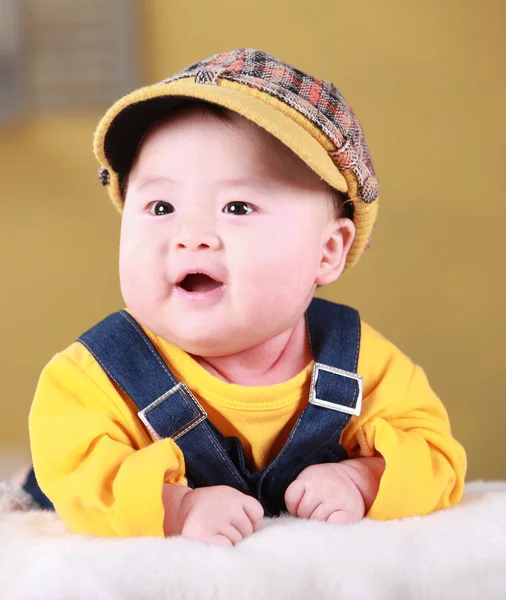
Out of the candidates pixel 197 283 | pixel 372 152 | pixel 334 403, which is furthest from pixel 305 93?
pixel 372 152

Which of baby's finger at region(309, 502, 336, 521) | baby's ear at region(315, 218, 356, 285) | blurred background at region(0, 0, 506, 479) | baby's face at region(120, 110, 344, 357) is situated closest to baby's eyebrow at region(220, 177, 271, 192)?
baby's face at region(120, 110, 344, 357)

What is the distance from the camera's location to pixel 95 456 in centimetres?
74

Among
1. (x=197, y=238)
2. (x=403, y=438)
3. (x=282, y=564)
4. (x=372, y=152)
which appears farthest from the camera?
(x=372, y=152)

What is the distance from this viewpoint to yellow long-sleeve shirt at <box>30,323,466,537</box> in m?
0.72

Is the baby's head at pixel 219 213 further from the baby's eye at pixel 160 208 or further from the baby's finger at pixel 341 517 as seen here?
the baby's finger at pixel 341 517

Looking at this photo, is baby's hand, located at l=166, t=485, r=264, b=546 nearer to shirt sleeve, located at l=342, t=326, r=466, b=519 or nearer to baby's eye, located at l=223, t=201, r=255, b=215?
shirt sleeve, located at l=342, t=326, r=466, b=519

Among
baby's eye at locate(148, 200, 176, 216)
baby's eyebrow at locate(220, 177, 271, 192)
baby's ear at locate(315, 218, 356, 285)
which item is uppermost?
baby's eyebrow at locate(220, 177, 271, 192)

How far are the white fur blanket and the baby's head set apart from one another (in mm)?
209

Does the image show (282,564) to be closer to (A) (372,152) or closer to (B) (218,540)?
(B) (218,540)

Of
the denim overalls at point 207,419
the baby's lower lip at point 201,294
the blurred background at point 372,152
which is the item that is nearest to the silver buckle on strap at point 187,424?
the denim overalls at point 207,419

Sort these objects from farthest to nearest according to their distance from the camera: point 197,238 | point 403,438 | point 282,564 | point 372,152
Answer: point 372,152 < point 403,438 < point 197,238 < point 282,564

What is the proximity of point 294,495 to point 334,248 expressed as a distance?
0.91 ft

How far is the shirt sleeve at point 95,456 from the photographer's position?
2.31 feet

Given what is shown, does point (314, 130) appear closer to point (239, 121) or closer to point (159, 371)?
point (239, 121)
